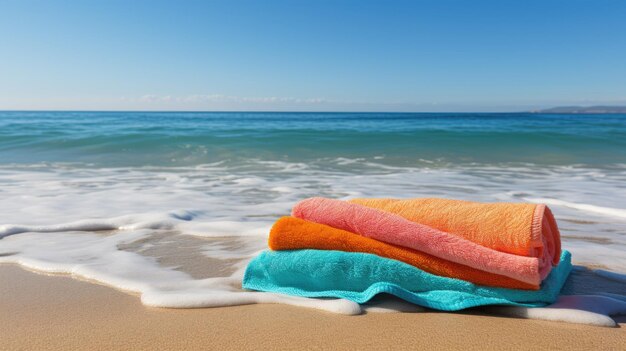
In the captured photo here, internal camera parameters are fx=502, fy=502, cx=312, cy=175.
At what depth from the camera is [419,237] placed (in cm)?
219

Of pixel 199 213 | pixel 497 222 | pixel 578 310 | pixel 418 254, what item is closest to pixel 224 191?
pixel 199 213

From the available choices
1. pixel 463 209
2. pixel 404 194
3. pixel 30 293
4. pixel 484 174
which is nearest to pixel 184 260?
pixel 30 293

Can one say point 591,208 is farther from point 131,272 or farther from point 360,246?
point 131,272

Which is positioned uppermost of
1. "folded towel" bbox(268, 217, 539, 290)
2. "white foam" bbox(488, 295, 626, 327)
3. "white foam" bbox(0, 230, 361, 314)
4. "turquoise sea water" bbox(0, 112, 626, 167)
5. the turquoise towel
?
"folded towel" bbox(268, 217, 539, 290)

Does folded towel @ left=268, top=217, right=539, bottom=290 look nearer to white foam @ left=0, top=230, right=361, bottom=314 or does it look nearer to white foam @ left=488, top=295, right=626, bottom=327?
white foam @ left=488, top=295, right=626, bottom=327

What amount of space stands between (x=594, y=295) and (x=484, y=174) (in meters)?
6.95

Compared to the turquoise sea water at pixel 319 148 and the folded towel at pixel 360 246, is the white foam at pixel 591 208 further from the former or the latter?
the turquoise sea water at pixel 319 148

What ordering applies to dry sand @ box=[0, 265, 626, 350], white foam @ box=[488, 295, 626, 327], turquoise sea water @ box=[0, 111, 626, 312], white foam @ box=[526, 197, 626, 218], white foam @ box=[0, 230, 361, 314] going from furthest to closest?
1. white foam @ box=[526, 197, 626, 218]
2. turquoise sea water @ box=[0, 111, 626, 312]
3. white foam @ box=[0, 230, 361, 314]
4. white foam @ box=[488, 295, 626, 327]
5. dry sand @ box=[0, 265, 626, 350]

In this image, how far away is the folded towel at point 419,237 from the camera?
80.3 inches

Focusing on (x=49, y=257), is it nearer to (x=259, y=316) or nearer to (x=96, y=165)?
(x=259, y=316)

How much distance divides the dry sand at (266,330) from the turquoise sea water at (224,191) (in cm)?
16

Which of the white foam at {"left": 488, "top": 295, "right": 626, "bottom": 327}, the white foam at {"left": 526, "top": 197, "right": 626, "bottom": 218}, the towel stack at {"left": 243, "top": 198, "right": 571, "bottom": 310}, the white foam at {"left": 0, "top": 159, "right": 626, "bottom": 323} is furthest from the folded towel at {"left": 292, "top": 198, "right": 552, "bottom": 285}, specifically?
the white foam at {"left": 526, "top": 197, "right": 626, "bottom": 218}

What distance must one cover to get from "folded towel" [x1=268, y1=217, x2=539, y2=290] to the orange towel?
135 mm

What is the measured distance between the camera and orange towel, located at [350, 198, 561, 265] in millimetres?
2055
